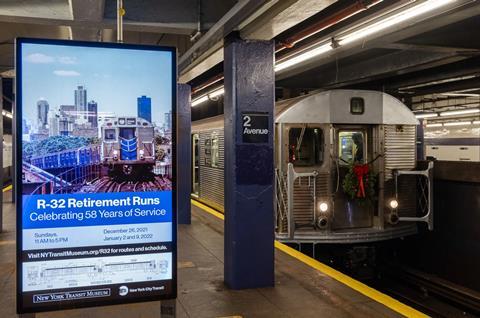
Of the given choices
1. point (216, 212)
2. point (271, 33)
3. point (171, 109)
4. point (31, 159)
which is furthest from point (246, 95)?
point (216, 212)

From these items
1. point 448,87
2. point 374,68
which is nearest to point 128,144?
point 374,68

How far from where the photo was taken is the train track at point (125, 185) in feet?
11.0

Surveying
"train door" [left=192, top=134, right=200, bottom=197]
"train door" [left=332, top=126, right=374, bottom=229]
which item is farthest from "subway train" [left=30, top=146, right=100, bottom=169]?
"train door" [left=192, top=134, right=200, bottom=197]

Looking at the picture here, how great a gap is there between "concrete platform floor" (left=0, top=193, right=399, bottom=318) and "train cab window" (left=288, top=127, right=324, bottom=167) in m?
2.10

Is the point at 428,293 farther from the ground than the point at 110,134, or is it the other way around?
the point at 110,134

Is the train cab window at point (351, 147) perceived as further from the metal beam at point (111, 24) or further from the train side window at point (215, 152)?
the metal beam at point (111, 24)

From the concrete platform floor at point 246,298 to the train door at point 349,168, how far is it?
6.89ft

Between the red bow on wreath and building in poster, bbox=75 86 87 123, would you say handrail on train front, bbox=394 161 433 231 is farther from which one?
building in poster, bbox=75 86 87 123

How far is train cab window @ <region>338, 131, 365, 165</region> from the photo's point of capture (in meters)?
8.87

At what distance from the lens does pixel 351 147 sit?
8914 mm

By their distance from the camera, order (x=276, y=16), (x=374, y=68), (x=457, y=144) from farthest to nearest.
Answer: (x=457, y=144)
(x=374, y=68)
(x=276, y=16)

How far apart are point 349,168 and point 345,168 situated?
14 cm

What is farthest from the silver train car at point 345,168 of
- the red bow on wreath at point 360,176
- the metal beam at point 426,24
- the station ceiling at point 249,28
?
the station ceiling at point 249,28

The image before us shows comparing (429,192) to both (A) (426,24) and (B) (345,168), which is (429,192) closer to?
(B) (345,168)
